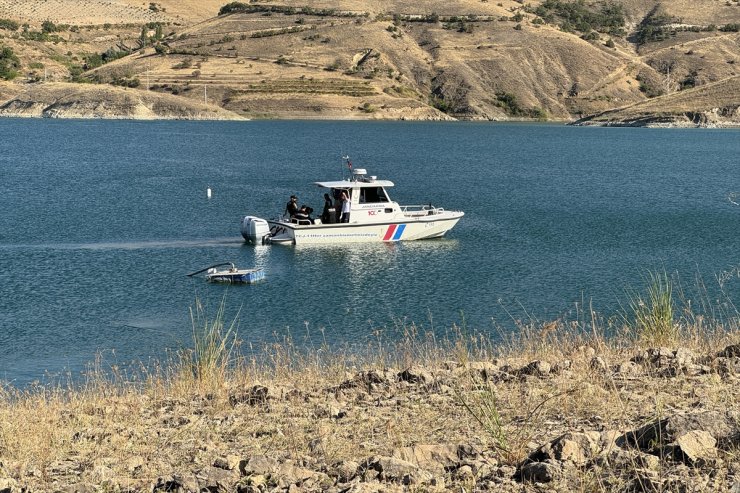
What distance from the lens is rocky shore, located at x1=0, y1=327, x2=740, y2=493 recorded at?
772cm

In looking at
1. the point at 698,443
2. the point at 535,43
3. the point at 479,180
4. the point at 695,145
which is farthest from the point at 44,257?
the point at 535,43

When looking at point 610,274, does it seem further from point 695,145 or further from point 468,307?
point 695,145

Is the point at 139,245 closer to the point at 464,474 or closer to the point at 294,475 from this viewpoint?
the point at 294,475

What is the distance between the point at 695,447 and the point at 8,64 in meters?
192

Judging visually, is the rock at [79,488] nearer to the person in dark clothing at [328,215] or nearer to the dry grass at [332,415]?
the dry grass at [332,415]

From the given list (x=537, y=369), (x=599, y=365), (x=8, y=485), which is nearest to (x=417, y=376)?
(x=537, y=369)

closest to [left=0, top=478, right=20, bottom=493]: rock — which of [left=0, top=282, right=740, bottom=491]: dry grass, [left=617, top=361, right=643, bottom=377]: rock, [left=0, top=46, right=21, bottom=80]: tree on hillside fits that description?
[left=0, top=282, right=740, bottom=491]: dry grass

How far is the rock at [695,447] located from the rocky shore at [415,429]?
10 mm

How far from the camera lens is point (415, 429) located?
9.83 metres

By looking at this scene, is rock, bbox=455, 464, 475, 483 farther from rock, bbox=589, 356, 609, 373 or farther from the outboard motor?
the outboard motor

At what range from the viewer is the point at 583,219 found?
48219 mm

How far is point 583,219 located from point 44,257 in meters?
25.4

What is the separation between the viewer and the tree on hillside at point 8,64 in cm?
17875

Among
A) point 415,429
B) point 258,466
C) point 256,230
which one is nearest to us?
point 258,466
